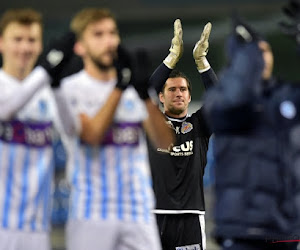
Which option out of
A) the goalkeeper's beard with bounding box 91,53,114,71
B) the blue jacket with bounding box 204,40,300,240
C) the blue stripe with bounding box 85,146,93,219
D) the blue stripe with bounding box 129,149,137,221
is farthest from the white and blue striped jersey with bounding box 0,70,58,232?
the blue jacket with bounding box 204,40,300,240

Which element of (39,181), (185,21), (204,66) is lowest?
(39,181)

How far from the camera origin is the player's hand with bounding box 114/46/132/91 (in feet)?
22.2

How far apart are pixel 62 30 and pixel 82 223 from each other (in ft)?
59.6

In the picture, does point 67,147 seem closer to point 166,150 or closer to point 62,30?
point 166,150

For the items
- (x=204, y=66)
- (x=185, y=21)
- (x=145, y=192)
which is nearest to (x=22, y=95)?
(x=145, y=192)

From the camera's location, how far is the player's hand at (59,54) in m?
6.71

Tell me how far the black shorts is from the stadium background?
51.2 ft

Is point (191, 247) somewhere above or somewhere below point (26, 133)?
below

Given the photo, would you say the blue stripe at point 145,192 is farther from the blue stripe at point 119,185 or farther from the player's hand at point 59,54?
the player's hand at point 59,54

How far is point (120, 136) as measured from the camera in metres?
6.97

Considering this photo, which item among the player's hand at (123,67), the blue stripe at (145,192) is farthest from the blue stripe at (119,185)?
the player's hand at (123,67)

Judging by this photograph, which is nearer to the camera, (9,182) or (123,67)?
(123,67)

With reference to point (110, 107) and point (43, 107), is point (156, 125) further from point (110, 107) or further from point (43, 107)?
point (43, 107)

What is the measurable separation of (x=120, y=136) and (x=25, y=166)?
2.28ft
